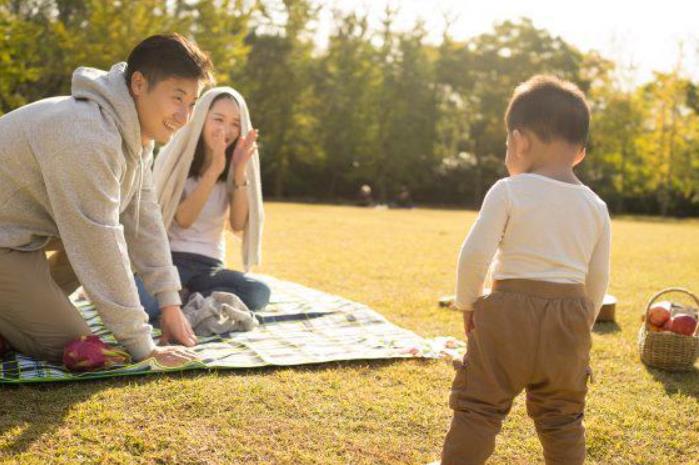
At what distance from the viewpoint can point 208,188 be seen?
515cm

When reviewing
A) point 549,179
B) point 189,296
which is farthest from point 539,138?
point 189,296

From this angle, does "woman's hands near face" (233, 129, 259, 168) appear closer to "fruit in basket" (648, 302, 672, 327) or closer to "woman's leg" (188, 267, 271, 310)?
"woman's leg" (188, 267, 271, 310)

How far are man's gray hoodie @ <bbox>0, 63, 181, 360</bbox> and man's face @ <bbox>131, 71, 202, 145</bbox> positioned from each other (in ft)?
0.25

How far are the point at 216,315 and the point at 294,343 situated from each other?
63cm

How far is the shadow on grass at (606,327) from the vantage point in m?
5.41

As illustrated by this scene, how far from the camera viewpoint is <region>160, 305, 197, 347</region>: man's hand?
13.6ft

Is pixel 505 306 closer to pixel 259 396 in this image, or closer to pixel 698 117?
pixel 259 396

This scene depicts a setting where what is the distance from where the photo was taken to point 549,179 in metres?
2.56

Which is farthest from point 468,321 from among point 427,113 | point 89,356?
point 427,113

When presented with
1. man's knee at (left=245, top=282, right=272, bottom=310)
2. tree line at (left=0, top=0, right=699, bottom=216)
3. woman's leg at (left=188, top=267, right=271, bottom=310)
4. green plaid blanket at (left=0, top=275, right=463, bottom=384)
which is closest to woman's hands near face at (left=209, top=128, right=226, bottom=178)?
woman's leg at (left=188, top=267, right=271, bottom=310)

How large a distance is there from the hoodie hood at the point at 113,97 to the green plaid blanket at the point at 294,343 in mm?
1235

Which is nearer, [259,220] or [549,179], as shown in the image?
[549,179]

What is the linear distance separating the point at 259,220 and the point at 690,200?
119ft

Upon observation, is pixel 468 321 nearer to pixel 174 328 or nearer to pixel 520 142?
pixel 520 142
